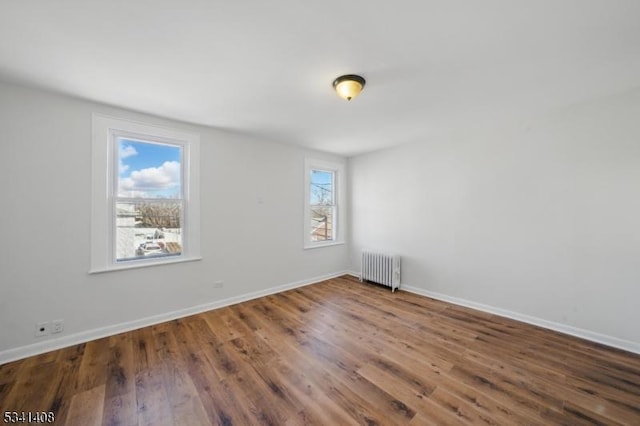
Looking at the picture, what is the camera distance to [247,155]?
368 centimetres

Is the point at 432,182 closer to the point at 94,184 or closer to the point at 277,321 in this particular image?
the point at 277,321

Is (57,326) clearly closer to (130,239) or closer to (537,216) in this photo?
(130,239)

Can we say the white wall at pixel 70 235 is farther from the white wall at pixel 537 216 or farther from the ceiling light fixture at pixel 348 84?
the white wall at pixel 537 216

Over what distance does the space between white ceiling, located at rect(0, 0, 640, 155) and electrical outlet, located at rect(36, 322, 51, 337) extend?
2236 mm

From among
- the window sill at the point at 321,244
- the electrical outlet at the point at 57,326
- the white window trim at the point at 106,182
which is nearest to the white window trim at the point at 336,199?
the window sill at the point at 321,244

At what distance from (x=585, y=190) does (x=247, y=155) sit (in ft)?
13.5

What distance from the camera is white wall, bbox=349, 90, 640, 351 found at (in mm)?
2400

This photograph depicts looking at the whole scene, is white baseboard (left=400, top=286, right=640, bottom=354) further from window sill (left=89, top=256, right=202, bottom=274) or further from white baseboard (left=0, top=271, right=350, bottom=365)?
window sill (left=89, top=256, right=202, bottom=274)

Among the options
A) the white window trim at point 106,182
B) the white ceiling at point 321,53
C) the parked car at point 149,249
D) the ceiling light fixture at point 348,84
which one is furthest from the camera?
the parked car at point 149,249

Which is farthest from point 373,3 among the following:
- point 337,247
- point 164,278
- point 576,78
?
point 337,247

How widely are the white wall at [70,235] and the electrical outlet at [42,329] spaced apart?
39 millimetres

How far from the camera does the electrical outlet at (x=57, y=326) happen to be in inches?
92.9

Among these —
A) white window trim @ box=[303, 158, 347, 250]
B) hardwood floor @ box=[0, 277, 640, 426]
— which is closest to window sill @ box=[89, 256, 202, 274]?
hardwood floor @ box=[0, 277, 640, 426]

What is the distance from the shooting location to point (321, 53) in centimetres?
181
